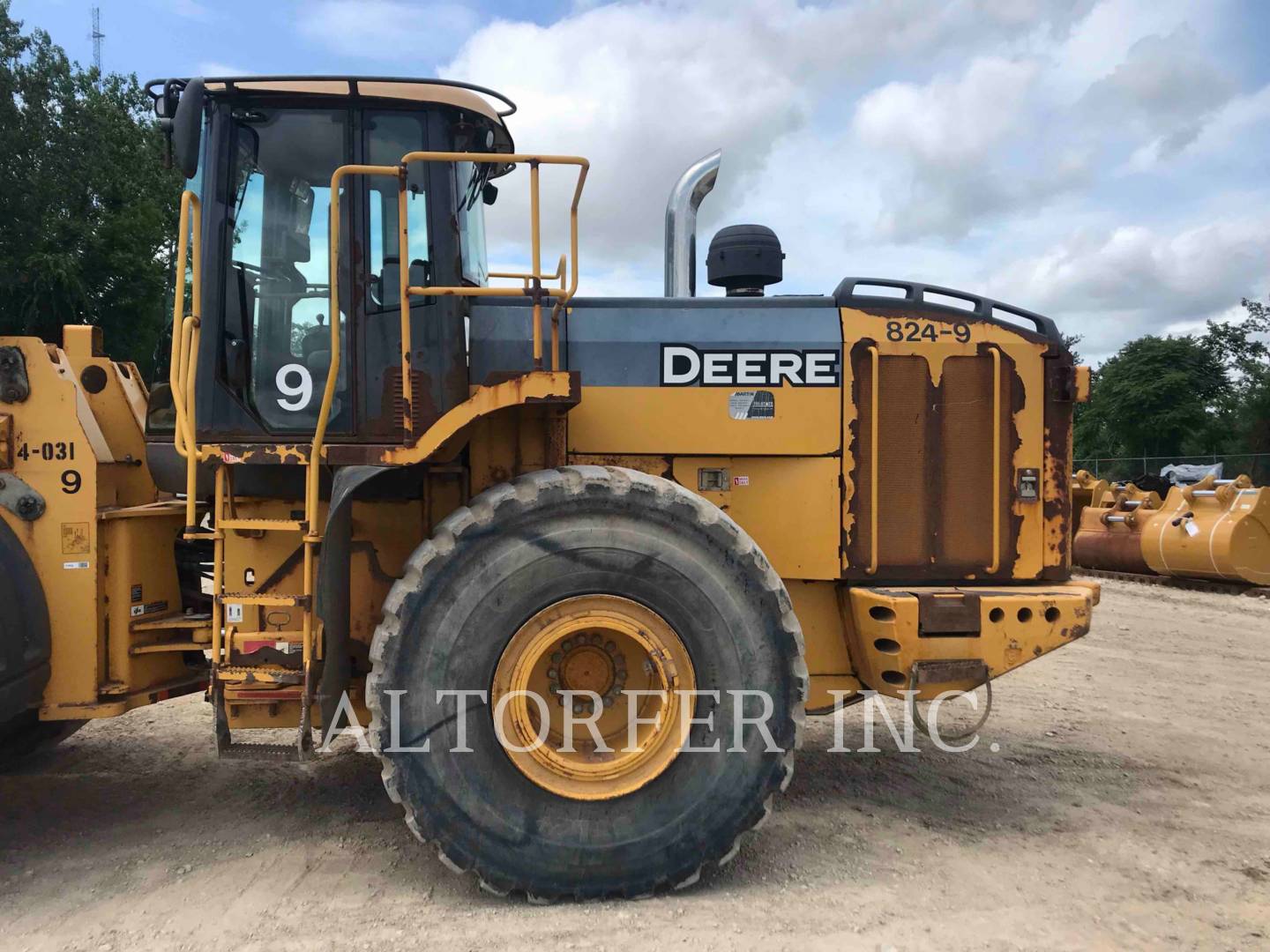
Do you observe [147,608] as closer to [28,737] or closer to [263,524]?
[263,524]

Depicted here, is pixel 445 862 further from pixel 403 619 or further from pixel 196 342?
pixel 196 342

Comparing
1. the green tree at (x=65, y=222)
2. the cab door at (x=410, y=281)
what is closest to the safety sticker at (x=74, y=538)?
the cab door at (x=410, y=281)

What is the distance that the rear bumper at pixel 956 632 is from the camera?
405cm

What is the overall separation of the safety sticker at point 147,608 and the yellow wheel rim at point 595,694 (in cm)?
163

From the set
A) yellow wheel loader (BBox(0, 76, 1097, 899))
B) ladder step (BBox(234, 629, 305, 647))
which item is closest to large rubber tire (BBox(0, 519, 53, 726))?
yellow wheel loader (BBox(0, 76, 1097, 899))

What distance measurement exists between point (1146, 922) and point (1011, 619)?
1.23 m

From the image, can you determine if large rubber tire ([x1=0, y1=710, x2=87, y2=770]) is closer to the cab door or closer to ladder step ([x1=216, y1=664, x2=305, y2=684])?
ladder step ([x1=216, y1=664, x2=305, y2=684])

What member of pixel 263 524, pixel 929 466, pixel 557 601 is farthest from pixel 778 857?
pixel 263 524

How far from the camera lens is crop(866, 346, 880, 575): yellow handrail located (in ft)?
14.2

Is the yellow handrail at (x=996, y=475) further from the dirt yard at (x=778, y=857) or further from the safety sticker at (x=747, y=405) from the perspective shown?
the dirt yard at (x=778, y=857)

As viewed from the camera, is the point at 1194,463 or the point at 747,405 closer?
the point at 747,405

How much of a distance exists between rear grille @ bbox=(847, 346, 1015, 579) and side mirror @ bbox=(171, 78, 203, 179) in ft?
9.47

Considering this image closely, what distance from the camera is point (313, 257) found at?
390 centimetres

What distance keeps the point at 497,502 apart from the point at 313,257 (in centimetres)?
135
